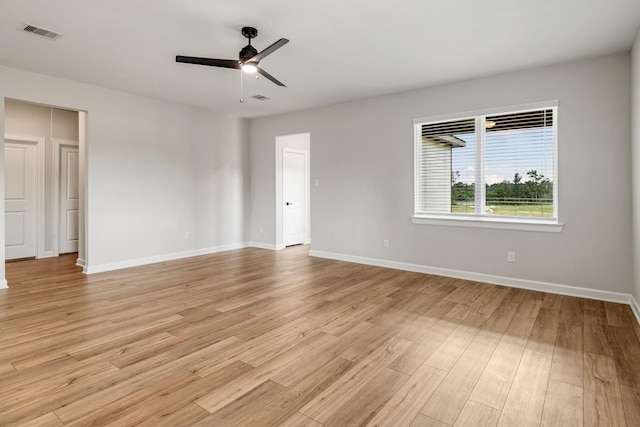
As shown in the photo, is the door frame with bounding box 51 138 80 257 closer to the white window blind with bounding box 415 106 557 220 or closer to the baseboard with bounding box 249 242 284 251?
the baseboard with bounding box 249 242 284 251

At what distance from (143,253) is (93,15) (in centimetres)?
371

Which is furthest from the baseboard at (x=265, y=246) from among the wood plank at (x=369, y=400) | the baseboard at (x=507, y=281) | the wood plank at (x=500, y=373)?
the wood plank at (x=369, y=400)

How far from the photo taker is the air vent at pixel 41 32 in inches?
127

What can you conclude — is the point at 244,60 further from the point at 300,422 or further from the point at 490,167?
the point at 490,167

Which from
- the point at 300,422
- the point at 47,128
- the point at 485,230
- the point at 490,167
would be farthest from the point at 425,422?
the point at 47,128

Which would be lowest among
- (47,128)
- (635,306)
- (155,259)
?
(635,306)

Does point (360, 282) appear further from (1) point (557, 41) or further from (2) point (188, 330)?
(1) point (557, 41)

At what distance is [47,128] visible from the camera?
6348mm

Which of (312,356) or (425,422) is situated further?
(312,356)

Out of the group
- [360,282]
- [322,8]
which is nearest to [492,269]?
[360,282]

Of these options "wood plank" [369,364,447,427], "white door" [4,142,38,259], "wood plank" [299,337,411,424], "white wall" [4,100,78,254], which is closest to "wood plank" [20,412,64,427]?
"wood plank" [299,337,411,424]

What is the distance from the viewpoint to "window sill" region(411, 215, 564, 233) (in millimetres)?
4160

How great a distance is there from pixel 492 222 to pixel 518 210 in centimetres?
33

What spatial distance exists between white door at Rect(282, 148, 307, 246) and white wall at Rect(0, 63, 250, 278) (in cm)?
87
